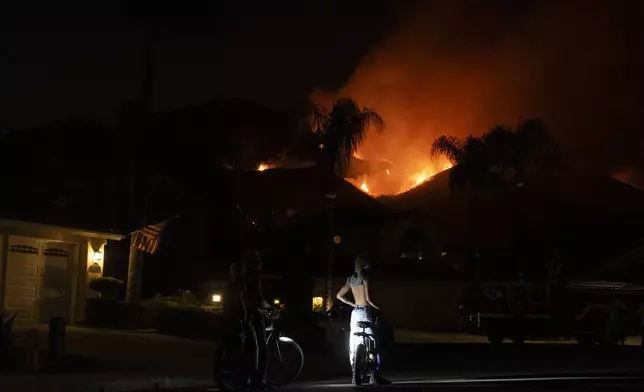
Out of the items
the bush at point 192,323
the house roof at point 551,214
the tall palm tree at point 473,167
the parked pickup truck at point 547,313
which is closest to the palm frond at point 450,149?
the tall palm tree at point 473,167

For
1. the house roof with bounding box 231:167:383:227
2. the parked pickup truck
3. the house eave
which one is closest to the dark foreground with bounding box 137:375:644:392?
the parked pickup truck

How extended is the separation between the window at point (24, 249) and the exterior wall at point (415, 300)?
16234 millimetres

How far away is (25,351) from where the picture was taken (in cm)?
1329

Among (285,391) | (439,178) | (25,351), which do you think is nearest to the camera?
(285,391)

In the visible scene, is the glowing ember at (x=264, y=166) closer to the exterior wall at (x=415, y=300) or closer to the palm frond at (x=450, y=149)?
the palm frond at (x=450, y=149)

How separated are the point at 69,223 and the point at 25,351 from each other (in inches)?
360

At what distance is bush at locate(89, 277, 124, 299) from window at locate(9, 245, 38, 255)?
2.68m

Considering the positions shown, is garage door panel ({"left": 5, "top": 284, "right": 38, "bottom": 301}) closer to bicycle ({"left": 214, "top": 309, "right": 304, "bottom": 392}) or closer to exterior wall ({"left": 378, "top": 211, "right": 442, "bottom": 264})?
bicycle ({"left": 214, "top": 309, "right": 304, "bottom": 392})

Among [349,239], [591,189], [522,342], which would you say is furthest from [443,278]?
[591,189]

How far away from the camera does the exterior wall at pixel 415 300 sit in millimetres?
36688

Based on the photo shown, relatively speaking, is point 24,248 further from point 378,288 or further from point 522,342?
point 378,288

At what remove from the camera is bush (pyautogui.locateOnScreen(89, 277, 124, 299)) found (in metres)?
24.7

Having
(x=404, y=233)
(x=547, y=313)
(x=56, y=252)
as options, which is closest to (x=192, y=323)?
(x=56, y=252)

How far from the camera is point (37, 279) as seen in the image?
2244 cm
